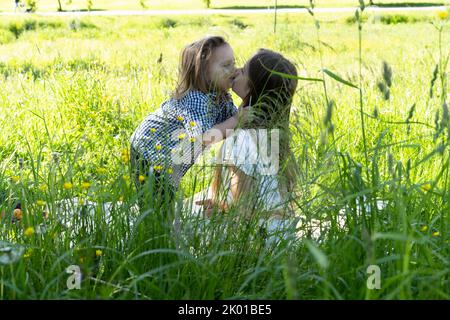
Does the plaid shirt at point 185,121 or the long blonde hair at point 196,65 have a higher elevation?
the long blonde hair at point 196,65

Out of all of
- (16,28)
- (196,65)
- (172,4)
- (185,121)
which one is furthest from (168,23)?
(185,121)

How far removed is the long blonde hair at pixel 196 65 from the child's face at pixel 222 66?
20mm

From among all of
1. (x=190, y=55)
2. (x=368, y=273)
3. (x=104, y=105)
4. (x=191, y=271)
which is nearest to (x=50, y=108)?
(x=104, y=105)

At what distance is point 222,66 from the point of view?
3430 mm

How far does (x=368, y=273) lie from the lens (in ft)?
5.69

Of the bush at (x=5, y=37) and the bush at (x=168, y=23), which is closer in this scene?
the bush at (x=5, y=37)

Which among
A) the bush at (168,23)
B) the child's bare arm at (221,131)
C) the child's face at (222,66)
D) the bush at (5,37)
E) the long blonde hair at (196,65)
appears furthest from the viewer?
the bush at (168,23)

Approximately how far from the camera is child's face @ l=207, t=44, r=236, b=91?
3316mm

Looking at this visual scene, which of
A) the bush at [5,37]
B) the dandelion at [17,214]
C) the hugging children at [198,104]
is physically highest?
the hugging children at [198,104]

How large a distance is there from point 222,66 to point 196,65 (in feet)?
0.40

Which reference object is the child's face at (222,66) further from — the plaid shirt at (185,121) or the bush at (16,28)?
the bush at (16,28)

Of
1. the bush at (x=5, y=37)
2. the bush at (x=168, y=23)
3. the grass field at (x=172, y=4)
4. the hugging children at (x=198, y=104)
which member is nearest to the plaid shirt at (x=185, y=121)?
the hugging children at (x=198, y=104)

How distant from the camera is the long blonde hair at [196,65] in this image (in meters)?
3.42

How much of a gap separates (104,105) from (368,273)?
2.90 meters
